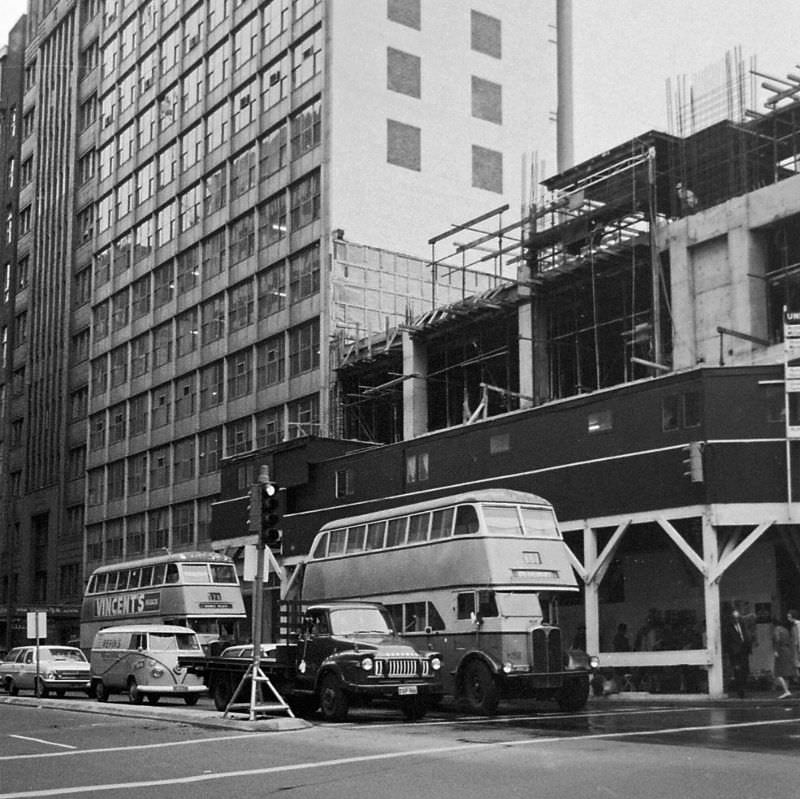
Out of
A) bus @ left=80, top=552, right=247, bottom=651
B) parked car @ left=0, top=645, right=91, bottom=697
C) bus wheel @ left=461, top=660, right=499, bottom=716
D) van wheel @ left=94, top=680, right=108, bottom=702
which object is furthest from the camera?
bus @ left=80, top=552, right=247, bottom=651

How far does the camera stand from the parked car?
37.7 metres

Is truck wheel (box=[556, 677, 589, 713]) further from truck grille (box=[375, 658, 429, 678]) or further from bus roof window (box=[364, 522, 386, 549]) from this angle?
bus roof window (box=[364, 522, 386, 549])

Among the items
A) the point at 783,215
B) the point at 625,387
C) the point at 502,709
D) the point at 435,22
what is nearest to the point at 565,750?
the point at 502,709

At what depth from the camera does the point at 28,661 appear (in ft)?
129

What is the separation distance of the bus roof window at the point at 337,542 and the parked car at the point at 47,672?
897 centimetres

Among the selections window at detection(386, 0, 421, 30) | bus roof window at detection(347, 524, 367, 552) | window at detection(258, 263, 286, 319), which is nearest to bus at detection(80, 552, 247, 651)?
bus roof window at detection(347, 524, 367, 552)

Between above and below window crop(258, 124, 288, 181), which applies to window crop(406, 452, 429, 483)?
below

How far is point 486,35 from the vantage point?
68.4m

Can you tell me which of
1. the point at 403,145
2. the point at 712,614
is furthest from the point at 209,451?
the point at 712,614

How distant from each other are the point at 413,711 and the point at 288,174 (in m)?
42.9

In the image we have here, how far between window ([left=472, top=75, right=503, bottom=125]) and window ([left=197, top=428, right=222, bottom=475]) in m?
21.9

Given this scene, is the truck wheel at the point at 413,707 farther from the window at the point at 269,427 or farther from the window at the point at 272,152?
the window at the point at 272,152

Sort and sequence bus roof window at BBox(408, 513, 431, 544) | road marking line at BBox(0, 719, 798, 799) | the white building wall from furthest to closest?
1. the white building wall
2. bus roof window at BBox(408, 513, 431, 544)
3. road marking line at BBox(0, 719, 798, 799)

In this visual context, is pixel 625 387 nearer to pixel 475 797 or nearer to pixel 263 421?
pixel 475 797
